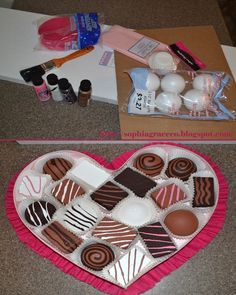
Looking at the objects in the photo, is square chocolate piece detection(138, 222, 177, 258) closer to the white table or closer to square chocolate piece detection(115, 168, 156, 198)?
square chocolate piece detection(115, 168, 156, 198)

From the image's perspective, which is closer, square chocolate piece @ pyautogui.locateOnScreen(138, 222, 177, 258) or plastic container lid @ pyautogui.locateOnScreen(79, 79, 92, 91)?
square chocolate piece @ pyautogui.locateOnScreen(138, 222, 177, 258)

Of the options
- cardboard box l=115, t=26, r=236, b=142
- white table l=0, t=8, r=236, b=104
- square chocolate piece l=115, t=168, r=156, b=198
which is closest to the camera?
square chocolate piece l=115, t=168, r=156, b=198

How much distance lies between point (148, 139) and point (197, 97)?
17 cm

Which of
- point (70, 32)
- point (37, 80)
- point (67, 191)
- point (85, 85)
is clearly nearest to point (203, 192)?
point (67, 191)

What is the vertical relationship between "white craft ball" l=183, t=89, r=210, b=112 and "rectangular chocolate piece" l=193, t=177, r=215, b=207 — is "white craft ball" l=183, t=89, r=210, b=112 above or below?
above

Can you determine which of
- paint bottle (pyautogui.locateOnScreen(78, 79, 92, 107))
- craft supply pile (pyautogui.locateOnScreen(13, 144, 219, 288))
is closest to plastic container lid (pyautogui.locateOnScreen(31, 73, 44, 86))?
paint bottle (pyautogui.locateOnScreen(78, 79, 92, 107))

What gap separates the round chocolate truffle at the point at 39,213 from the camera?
2.62ft

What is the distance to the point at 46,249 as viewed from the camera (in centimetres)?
78

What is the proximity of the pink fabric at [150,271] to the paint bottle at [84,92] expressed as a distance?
283 millimetres

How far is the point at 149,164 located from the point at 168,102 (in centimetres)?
19

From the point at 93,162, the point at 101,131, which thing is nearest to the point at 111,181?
the point at 93,162

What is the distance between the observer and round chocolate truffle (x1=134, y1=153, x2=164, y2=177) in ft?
2.87

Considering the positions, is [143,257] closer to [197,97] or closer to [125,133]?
[125,133]

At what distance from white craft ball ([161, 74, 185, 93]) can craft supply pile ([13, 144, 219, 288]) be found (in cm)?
17
